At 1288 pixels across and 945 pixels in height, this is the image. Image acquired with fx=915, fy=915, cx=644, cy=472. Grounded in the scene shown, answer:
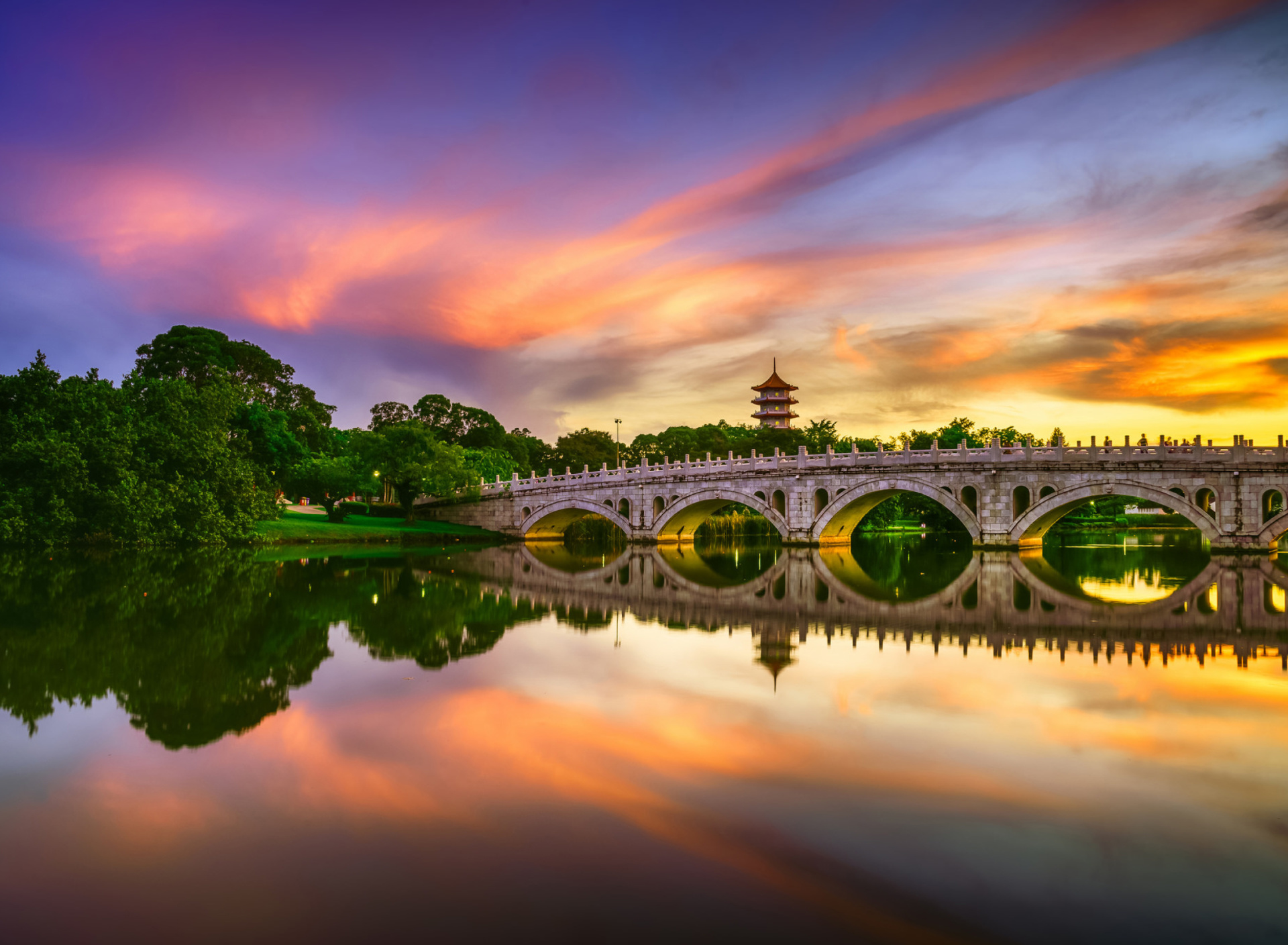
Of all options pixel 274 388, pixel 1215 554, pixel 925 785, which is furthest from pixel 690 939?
pixel 274 388

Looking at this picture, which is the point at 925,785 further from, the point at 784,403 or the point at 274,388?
the point at 784,403

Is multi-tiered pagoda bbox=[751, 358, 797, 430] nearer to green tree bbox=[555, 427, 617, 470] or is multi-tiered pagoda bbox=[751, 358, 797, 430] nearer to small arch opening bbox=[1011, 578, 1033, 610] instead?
green tree bbox=[555, 427, 617, 470]

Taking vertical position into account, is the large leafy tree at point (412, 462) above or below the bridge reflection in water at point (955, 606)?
above

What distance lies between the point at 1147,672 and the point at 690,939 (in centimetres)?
1062

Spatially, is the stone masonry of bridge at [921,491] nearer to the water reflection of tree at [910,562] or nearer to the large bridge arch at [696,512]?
the large bridge arch at [696,512]

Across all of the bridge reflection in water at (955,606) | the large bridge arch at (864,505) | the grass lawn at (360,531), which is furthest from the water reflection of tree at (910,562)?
the grass lawn at (360,531)

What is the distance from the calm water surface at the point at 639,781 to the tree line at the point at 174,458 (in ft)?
69.9

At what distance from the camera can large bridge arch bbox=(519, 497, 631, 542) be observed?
2226 inches

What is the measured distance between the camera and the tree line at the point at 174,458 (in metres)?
36.3

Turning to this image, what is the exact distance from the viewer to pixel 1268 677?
41.7 ft

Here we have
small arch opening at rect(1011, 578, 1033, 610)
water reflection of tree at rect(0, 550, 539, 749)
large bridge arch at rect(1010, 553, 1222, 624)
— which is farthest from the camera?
small arch opening at rect(1011, 578, 1033, 610)

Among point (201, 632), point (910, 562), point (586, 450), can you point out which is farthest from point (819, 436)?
point (201, 632)

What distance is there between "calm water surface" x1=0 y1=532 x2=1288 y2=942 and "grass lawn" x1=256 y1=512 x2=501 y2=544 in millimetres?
29413

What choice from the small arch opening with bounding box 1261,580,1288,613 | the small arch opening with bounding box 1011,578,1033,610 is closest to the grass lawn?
the small arch opening with bounding box 1011,578,1033,610
